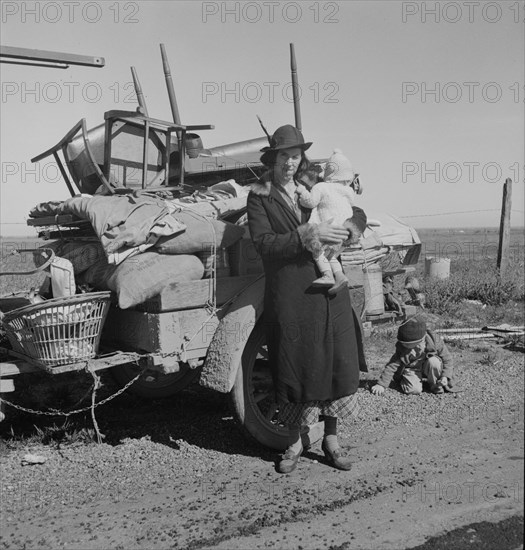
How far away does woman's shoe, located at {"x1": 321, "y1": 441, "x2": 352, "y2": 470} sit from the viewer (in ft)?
13.3

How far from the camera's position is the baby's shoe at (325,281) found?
12.7 ft

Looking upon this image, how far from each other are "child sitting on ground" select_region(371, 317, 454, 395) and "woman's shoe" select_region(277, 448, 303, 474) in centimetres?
166

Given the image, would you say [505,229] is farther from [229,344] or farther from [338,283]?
[229,344]

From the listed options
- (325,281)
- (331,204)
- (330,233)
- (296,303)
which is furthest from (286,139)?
(296,303)

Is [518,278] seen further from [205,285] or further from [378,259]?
[205,285]

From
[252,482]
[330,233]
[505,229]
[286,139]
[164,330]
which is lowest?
[252,482]

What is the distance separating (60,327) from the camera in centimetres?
374

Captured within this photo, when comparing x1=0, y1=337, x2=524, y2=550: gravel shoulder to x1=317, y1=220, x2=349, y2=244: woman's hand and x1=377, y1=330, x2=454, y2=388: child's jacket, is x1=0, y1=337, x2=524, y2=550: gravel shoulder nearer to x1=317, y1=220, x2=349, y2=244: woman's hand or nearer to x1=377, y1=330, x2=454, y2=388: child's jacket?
x1=377, y1=330, x2=454, y2=388: child's jacket

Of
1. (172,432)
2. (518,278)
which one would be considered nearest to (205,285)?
(172,432)

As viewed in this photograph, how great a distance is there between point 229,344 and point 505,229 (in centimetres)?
886

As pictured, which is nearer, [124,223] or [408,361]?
[124,223]

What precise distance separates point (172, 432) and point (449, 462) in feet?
6.75

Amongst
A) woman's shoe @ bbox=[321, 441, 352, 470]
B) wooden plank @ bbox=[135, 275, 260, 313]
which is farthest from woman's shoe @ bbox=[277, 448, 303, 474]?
wooden plank @ bbox=[135, 275, 260, 313]

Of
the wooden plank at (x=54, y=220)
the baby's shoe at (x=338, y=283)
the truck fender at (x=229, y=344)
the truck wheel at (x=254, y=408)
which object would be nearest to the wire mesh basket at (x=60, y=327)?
the truck fender at (x=229, y=344)
